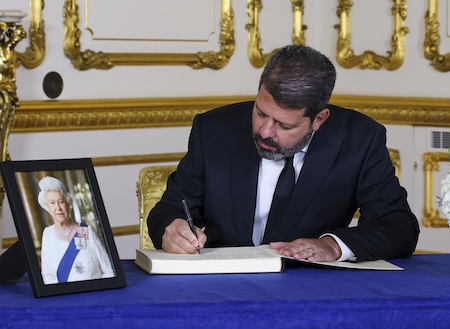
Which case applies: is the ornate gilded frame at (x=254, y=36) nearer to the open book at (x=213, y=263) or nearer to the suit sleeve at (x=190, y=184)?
the suit sleeve at (x=190, y=184)

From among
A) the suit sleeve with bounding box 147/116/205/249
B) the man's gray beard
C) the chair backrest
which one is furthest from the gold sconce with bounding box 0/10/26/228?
the man's gray beard

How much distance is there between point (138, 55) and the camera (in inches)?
245

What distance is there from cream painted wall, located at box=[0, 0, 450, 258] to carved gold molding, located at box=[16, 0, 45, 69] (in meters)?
0.04

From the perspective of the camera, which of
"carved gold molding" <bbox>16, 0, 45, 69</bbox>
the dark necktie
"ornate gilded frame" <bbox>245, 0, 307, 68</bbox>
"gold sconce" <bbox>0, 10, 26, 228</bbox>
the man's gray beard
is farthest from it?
"ornate gilded frame" <bbox>245, 0, 307, 68</bbox>

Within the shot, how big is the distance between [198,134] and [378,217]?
2.23 feet

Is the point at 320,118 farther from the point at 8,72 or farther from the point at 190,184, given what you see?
the point at 8,72

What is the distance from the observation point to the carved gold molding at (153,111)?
5.82 metres

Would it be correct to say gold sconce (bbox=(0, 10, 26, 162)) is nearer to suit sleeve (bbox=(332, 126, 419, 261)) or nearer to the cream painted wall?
the cream painted wall

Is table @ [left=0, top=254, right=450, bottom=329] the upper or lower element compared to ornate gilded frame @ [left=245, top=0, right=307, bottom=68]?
lower

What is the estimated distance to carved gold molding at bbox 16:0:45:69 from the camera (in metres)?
5.75

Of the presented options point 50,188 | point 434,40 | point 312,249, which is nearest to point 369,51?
point 434,40

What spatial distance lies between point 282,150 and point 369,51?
12.8ft

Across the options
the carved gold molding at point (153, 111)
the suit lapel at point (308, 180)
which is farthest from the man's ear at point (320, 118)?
the carved gold molding at point (153, 111)

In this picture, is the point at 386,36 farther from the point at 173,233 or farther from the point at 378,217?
the point at 173,233
